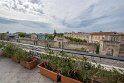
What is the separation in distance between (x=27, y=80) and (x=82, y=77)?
1110 millimetres

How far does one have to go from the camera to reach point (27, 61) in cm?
280

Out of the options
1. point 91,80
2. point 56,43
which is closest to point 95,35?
point 56,43

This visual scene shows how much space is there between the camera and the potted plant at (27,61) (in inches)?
106

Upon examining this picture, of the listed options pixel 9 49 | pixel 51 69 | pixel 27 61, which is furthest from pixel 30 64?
pixel 9 49

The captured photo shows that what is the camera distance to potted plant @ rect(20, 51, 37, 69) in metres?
2.70

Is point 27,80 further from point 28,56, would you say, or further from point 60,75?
point 28,56

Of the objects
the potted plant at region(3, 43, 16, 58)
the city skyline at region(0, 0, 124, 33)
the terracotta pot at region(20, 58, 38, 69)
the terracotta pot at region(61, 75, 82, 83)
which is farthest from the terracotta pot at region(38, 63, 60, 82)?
the city skyline at region(0, 0, 124, 33)

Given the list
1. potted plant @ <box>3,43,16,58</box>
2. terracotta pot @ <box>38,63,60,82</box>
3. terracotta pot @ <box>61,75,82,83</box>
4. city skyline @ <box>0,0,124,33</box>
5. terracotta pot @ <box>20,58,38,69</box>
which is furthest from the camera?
city skyline @ <box>0,0,124,33</box>

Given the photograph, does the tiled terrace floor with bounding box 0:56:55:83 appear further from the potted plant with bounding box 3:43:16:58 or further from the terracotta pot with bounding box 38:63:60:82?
the potted plant with bounding box 3:43:16:58

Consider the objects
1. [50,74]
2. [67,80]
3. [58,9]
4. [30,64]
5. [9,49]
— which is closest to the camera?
[67,80]

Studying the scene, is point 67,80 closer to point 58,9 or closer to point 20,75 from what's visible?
point 20,75

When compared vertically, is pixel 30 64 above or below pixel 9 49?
below

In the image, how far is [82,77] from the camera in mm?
1823

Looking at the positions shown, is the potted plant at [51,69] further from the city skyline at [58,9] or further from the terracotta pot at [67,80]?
the city skyline at [58,9]
